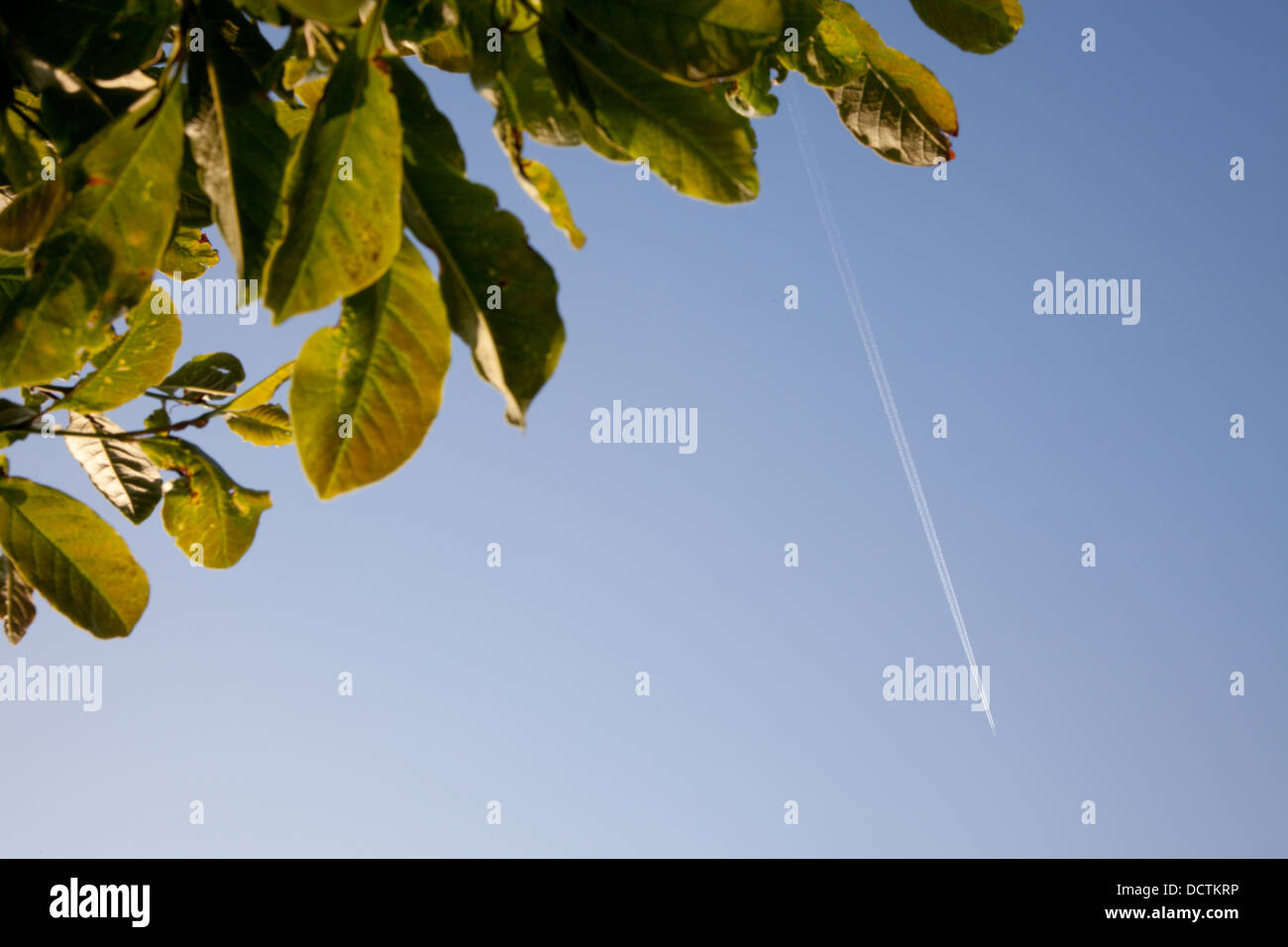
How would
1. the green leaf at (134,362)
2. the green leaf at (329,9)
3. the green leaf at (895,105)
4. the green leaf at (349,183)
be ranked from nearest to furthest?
1. the green leaf at (329,9)
2. the green leaf at (349,183)
3. the green leaf at (895,105)
4. the green leaf at (134,362)

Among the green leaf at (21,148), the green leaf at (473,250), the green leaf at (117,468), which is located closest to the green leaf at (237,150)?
the green leaf at (473,250)

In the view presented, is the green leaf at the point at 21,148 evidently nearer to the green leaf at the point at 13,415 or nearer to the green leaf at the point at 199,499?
the green leaf at the point at 13,415

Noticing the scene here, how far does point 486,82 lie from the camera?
41.3 inches

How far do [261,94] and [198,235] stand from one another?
918mm

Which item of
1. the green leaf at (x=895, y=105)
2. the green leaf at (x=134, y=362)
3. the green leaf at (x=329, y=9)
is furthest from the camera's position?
the green leaf at (x=134, y=362)

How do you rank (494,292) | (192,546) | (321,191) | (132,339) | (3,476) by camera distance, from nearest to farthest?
(321,191) → (494,292) → (3,476) → (132,339) → (192,546)

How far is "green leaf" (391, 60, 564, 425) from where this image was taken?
3.22 ft

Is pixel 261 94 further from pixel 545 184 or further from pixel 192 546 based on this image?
pixel 192 546

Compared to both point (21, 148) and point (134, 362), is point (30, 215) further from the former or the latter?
point (134, 362)

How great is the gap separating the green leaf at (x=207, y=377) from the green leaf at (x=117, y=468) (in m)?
0.16

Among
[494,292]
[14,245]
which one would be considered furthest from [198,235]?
[494,292]

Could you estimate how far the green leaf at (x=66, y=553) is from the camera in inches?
56.7

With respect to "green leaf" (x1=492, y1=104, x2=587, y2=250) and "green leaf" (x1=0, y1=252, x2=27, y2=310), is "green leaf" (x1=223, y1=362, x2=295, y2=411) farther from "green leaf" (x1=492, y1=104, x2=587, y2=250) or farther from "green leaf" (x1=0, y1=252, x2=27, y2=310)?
"green leaf" (x1=492, y1=104, x2=587, y2=250)

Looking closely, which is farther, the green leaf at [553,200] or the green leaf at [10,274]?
the green leaf at [10,274]
